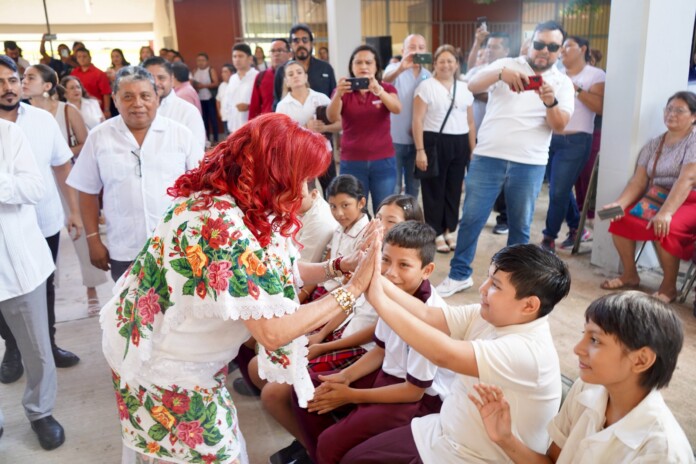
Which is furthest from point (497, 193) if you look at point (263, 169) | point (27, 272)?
point (27, 272)

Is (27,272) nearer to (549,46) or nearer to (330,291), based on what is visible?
(330,291)

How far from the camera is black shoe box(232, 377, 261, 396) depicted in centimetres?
263

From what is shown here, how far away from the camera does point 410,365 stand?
170 centimetres

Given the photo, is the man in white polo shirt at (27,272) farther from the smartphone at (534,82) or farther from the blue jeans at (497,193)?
the smartphone at (534,82)

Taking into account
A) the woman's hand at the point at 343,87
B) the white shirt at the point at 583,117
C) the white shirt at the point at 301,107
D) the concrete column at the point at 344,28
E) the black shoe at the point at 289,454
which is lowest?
the black shoe at the point at 289,454

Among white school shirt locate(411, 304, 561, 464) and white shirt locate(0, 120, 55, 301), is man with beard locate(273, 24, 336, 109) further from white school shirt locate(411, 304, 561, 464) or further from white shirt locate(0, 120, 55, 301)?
white school shirt locate(411, 304, 561, 464)

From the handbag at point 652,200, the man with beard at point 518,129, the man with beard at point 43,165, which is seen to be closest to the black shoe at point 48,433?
the man with beard at point 43,165

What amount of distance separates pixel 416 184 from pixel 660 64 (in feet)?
6.41

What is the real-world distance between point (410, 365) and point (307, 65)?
3312 mm

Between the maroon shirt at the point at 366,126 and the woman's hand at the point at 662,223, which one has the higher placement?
the maroon shirt at the point at 366,126

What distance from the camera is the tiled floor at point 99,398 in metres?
2.30

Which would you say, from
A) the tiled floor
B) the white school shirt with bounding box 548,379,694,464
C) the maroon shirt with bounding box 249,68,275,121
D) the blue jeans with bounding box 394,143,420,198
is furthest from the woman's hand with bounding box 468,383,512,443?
the maroon shirt with bounding box 249,68,275,121

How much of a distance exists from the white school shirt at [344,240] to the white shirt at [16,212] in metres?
1.19

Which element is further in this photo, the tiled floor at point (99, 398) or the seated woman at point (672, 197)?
the seated woman at point (672, 197)
